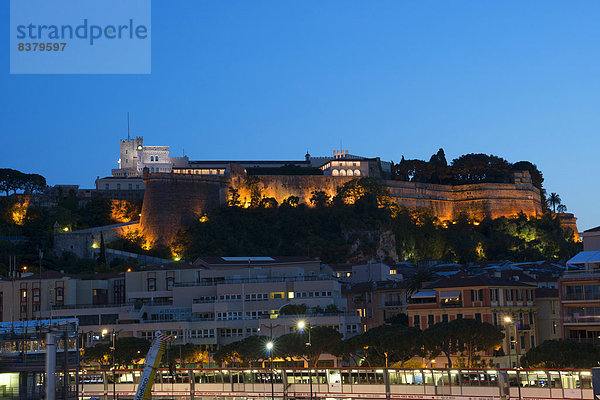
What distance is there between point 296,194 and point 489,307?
72.7 meters

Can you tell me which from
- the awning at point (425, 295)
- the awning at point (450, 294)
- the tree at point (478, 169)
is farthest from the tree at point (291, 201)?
the awning at point (450, 294)

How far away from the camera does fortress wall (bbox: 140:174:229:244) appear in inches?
4828

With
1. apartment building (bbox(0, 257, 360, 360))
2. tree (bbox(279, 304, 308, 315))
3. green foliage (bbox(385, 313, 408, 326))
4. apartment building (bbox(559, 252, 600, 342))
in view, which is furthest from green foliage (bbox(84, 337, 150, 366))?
apartment building (bbox(559, 252, 600, 342))

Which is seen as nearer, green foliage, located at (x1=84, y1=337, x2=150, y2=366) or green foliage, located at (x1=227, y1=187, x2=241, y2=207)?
green foliage, located at (x1=84, y1=337, x2=150, y2=366)

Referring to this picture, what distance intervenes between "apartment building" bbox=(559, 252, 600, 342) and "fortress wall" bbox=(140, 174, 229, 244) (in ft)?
238

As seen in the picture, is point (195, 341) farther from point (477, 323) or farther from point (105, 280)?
point (477, 323)

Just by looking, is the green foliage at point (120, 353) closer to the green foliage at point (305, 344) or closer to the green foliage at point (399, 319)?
the green foliage at point (305, 344)

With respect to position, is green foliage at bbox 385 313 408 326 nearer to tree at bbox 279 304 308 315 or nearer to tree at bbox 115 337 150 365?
tree at bbox 279 304 308 315

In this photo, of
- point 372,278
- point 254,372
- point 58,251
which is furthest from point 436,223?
point 254,372

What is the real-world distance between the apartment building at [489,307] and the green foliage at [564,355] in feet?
39.1

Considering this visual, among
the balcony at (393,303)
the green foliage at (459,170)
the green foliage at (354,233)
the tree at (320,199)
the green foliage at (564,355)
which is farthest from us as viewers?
the green foliage at (459,170)

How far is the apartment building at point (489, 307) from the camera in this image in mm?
64312

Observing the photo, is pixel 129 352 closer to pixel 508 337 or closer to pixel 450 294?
pixel 450 294

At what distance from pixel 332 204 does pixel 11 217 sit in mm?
43384
